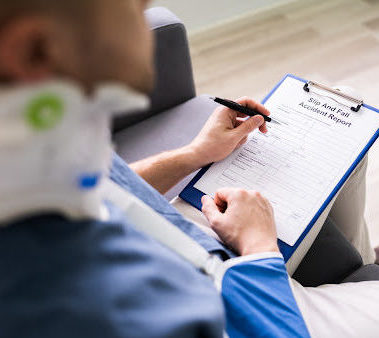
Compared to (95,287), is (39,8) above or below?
above

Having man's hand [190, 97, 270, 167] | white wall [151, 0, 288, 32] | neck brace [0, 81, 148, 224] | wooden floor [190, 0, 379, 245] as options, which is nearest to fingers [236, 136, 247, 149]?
man's hand [190, 97, 270, 167]

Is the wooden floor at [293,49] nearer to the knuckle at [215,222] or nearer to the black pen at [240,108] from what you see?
the black pen at [240,108]

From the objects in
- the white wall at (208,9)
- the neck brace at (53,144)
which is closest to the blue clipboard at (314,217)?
the neck brace at (53,144)

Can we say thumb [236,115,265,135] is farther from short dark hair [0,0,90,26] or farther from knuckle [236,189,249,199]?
short dark hair [0,0,90,26]

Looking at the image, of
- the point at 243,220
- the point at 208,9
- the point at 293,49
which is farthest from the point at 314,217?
the point at 208,9

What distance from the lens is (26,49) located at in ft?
0.95

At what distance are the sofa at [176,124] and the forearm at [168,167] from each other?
10 centimetres

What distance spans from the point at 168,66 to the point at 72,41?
849 millimetres

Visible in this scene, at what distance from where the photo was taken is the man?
302 millimetres

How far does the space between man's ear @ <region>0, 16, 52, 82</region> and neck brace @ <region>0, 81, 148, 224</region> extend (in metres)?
0.01

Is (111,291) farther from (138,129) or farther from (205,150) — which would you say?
(138,129)

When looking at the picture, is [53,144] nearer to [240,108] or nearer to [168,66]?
[240,108]

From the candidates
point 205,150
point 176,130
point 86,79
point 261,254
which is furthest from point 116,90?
point 176,130

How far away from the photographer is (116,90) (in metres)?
0.34
